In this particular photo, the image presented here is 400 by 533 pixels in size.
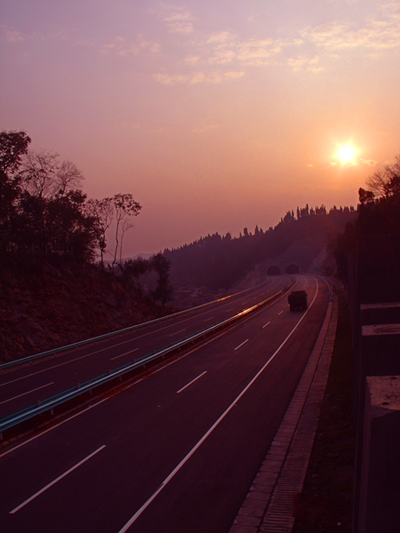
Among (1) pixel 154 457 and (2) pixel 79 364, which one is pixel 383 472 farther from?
(2) pixel 79 364

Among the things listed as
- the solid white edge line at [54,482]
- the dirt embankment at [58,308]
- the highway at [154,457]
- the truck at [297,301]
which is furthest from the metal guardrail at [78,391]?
the truck at [297,301]

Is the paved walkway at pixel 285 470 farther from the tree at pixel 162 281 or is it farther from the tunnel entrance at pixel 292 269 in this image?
the tunnel entrance at pixel 292 269

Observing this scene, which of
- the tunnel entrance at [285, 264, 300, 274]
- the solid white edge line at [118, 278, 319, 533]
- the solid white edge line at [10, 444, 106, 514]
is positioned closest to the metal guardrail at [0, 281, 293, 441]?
the solid white edge line at [10, 444, 106, 514]

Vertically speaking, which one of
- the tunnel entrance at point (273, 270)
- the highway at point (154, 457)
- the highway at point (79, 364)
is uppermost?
the tunnel entrance at point (273, 270)

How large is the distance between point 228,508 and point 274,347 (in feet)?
63.2

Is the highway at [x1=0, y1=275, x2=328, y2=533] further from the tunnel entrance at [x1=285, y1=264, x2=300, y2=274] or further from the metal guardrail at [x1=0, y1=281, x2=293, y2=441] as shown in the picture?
the tunnel entrance at [x1=285, y1=264, x2=300, y2=274]

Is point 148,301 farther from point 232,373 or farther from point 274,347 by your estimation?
point 232,373

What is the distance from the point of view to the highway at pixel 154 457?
8.75 metres

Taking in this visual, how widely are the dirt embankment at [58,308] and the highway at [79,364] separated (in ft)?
11.4

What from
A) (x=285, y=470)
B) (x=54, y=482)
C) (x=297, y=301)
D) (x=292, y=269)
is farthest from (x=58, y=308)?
(x=292, y=269)

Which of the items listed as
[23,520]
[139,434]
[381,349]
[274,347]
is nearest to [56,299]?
[274,347]

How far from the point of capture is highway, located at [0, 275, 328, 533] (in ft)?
28.7

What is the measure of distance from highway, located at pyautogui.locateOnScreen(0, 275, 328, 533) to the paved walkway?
29 cm

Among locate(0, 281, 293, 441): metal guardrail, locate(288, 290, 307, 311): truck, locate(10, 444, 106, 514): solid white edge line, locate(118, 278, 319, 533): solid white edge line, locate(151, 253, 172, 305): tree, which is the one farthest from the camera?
locate(151, 253, 172, 305): tree
